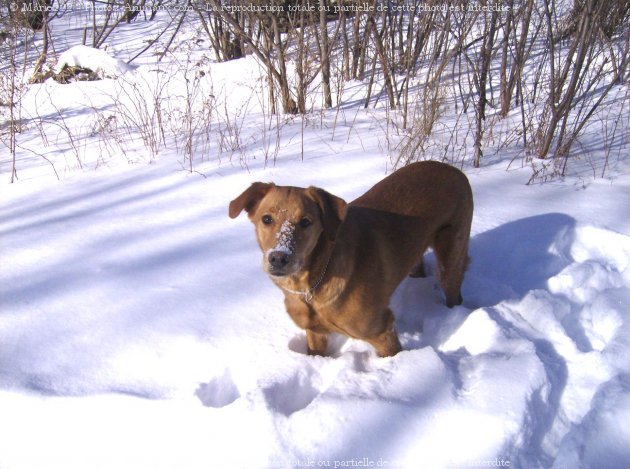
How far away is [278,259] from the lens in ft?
6.19

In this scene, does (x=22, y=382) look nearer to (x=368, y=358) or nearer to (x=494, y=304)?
(x=368, y=358)

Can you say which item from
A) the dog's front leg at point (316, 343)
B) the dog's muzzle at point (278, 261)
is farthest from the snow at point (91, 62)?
the dog's muzzle at point (278, 261)

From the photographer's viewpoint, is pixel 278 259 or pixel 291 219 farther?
pixel 291 219

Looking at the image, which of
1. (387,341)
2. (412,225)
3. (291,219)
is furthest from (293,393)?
(412,225)

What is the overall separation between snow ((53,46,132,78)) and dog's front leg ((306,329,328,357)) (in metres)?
7.42

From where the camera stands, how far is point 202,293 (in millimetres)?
2734

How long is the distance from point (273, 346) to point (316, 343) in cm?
22

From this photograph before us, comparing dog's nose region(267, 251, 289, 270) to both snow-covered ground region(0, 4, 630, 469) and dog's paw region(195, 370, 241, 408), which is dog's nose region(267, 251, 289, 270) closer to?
snow-covered ground region(0, 4, 630, 469)

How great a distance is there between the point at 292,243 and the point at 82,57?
814cm

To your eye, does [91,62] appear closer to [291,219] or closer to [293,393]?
[291,219]

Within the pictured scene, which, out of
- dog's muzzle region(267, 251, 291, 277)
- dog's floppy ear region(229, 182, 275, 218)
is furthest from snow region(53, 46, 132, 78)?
dog's muzzle region(267, 251, 291, 277)

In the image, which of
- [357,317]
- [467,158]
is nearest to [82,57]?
[467,158]

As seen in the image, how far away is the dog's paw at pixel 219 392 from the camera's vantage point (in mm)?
2041

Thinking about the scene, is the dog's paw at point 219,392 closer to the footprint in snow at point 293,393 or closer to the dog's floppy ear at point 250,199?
the footprint in snow at point 293,393
